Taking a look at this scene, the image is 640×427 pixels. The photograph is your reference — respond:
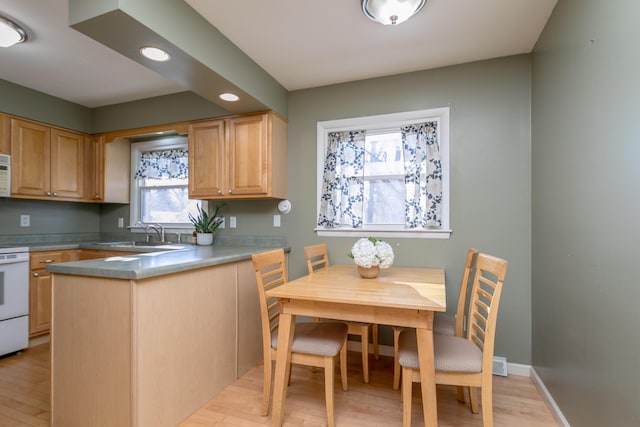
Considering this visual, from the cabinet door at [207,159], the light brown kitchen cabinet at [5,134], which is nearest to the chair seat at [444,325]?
the cabinet door at [207,159]

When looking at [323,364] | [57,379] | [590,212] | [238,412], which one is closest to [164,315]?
[57,379]

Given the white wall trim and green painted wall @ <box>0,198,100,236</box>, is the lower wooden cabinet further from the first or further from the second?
the white wall trim

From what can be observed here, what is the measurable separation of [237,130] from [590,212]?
2.60 metres

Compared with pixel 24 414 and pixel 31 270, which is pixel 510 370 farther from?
pixel 31 270

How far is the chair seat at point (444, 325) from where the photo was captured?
2000 mm

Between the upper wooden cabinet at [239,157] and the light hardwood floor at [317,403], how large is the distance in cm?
155

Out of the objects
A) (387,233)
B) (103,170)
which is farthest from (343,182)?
(103,170)

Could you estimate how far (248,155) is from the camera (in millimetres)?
2830

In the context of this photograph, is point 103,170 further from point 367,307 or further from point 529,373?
point 529,373

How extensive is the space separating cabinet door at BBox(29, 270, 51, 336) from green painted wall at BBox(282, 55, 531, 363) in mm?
2866

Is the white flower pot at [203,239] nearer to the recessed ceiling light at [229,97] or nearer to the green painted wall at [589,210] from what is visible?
the recessed ceiling light at [229,97]

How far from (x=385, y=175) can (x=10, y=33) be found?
288 centimetres

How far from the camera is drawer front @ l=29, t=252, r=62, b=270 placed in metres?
2.87

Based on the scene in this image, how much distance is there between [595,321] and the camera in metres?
1.41
